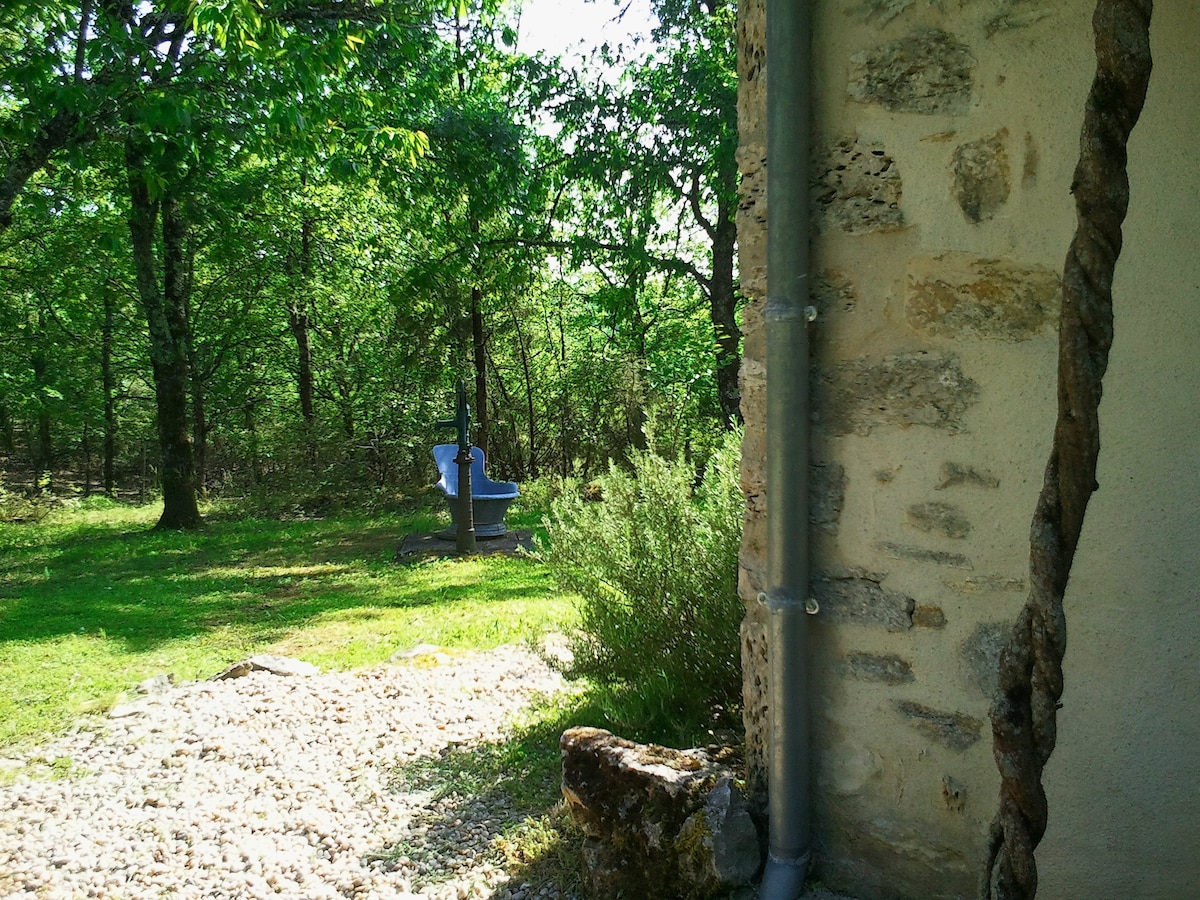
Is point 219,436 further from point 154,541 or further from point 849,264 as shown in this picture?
point 849,264

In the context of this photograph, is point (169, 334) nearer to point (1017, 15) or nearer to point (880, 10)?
point (880, 10)

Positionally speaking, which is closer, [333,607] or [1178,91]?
[1178,91]

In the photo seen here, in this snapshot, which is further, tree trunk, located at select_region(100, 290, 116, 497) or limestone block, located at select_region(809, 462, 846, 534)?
tree trunk, located at select_region(100, 290, 116, 497)

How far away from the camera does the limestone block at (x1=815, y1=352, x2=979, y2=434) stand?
201 centimetres

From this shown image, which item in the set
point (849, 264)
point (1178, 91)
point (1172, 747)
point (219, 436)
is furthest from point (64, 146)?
point (219, 436)

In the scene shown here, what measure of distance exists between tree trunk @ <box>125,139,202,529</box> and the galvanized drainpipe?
9219 mm

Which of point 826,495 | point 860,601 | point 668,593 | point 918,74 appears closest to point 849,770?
point 860,601

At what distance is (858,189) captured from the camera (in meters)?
2.08

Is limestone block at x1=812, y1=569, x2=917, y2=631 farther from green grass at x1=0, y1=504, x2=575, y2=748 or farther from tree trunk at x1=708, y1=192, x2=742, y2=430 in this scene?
tree trunk at x1=708, y1=192, x2=742, y2=430

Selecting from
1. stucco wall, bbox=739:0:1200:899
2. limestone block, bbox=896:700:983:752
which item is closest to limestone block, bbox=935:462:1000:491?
stucco wall, bbox=739:0:1200:899

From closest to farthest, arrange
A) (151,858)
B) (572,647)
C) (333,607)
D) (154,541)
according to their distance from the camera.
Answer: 1. (151,858)
2. (572,647)
3. (333,607)
4. (154,541)

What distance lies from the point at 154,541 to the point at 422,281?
4276 mm

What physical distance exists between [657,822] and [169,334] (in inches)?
372

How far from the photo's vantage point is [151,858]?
2852 millimetres
